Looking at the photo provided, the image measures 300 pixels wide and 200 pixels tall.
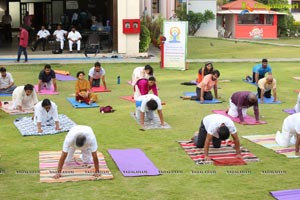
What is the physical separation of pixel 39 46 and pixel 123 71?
8.63 m

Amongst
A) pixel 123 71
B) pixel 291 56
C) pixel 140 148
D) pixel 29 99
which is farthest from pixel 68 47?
pixel 140 148

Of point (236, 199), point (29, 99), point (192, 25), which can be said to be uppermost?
point (192, 25)

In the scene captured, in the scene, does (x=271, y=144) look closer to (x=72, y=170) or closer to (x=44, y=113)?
(x=72, y=170)

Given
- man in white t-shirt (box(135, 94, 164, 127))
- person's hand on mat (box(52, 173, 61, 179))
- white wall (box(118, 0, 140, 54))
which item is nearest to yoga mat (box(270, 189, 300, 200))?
person's hand on mat (box(52, 173, 61, 179))

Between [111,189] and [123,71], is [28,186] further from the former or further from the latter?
[123,71]

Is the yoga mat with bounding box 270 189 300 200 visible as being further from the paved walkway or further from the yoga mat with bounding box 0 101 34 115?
the paved walkway

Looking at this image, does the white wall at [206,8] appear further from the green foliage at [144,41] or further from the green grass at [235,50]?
the green foliage at [144,41]

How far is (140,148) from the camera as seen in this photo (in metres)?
10.7

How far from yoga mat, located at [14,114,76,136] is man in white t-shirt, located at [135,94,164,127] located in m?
1.52

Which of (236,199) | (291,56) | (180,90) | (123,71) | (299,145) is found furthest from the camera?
(291,56)

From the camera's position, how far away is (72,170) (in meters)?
9.06

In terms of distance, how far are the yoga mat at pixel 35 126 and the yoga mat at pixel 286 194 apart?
518cm

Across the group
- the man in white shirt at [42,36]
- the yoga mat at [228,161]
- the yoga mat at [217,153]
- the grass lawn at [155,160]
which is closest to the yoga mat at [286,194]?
the grass lawn at [155,160]

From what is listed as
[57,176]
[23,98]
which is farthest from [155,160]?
[23,98]
